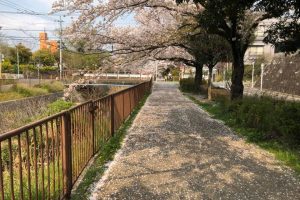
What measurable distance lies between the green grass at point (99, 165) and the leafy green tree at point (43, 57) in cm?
6958

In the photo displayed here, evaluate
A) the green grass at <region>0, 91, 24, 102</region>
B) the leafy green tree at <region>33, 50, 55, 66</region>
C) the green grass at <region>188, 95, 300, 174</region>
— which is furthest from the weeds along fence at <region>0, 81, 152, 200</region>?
the leafy green tree at <region>33, 50, 55, 66</region>

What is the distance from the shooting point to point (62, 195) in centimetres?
404

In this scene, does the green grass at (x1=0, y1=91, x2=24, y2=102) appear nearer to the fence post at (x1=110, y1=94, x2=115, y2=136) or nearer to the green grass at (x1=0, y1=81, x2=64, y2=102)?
the green grass at (x1=0, y1=81, x2=64, y2=102)

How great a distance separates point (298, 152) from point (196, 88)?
68.6 feet

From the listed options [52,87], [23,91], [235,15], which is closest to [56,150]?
[235,15]

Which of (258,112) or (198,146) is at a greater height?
(258,112)

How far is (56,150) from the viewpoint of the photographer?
420 centimetres

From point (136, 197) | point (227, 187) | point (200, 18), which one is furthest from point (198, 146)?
point (200, 18)

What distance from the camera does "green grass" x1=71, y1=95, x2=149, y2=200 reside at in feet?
14.6

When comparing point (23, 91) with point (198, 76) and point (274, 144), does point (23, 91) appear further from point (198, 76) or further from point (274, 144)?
point (274, 144)

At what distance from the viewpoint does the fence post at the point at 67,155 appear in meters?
4.06

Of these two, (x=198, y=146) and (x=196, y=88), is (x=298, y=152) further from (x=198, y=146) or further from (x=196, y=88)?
(x=196, y=88)

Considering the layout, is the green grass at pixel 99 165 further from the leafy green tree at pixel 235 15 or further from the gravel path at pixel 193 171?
the leafy green tree at pixel 235 15

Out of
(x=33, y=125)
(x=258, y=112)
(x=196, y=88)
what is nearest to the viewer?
(x=33, y=125)
